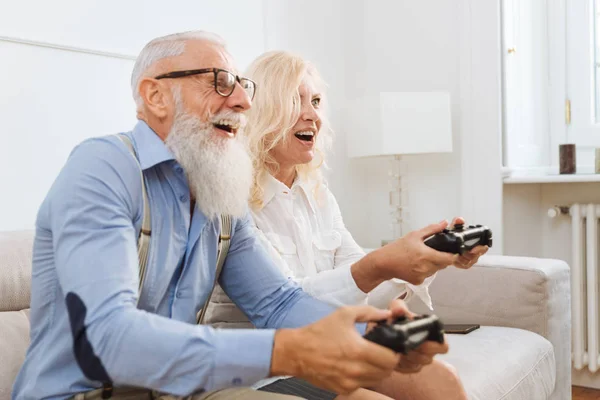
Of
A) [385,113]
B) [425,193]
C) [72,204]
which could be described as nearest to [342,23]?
[385,113]

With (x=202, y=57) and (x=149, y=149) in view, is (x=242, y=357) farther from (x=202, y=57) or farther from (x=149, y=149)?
(x=202, y=57)

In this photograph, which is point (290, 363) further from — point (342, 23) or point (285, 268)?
point (342, 23)

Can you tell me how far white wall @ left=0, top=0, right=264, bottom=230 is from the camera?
187 centimetres

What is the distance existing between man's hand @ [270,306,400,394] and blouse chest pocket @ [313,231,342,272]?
0.94 meters

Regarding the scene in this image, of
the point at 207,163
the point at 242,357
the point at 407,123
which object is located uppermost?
the point at 407,123

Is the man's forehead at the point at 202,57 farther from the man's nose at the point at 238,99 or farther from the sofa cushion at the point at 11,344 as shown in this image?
the sofa cushion at the point at 11,344

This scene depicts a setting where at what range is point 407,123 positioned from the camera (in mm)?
2900

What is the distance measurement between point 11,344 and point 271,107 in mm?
852

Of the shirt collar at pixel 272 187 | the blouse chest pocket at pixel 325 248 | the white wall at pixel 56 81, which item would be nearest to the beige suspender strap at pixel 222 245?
the shirt collar at pixel 272 187

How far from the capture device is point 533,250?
10.6 feet

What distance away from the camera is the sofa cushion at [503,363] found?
1.64m

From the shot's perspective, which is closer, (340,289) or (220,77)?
(220,77)

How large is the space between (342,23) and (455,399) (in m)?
2.36

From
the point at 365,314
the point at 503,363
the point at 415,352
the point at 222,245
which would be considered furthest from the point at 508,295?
the point at 365,314
